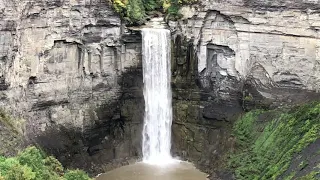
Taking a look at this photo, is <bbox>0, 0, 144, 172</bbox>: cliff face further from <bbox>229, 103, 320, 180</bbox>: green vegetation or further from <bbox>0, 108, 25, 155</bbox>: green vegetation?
<bbox>229, 103, 320, 180</bbox>: green vegetation

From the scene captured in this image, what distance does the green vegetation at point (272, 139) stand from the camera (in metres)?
26.6

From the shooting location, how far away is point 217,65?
34.9m

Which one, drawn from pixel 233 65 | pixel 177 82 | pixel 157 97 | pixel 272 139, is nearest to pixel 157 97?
pixel 157 97

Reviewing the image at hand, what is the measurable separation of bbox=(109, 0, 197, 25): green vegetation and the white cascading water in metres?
1.62

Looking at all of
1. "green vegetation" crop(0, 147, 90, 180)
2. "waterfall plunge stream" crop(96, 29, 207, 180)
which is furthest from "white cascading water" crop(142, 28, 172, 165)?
"green vegetation" crop(0, 147, 90, 180)

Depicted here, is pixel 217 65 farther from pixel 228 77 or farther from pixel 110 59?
pixel 110 59

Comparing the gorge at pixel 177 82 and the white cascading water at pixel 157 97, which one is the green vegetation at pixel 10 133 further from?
the white cascading water at pixel 157 97

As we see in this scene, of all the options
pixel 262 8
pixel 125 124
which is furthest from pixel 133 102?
pixel 262 8

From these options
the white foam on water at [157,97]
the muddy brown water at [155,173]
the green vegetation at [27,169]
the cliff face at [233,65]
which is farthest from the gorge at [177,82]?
the green vegetation at [27,169]

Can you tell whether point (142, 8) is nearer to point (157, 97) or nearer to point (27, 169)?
point (157, 97)

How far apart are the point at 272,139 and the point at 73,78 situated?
12475 mm

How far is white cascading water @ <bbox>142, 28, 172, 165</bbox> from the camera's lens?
35094 mm

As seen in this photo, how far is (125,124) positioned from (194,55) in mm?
6509

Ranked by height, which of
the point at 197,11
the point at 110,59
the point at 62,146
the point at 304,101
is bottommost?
the point at 62,146
